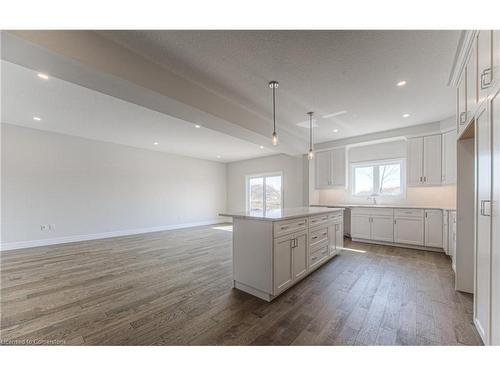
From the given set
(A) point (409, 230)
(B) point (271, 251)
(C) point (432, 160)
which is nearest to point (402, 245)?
(A) point (409, 230)

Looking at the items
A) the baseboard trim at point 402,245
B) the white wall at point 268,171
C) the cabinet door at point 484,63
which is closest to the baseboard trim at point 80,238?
the white wall at point 268,171

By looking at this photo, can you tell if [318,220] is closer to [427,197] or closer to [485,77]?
[485,77]

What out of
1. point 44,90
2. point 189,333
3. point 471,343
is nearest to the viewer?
point 471,343

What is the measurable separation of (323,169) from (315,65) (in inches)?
152

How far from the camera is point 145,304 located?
2158mm

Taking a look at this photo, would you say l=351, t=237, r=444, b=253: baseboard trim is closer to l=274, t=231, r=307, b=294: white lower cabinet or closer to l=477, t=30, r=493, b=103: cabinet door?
l=274, t=231, r=307, b=294: white lower cabinet

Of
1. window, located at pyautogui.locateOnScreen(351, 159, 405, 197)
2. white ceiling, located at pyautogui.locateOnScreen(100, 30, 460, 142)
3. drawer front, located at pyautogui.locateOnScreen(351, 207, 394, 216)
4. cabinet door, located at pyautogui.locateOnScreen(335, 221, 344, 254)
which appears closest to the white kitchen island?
cabinet door, located at pyautogui.locateOnScreen(335, 221, 344, 254)

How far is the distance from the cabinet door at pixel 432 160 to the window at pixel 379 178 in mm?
546

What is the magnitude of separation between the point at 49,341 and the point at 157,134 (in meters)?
4.24

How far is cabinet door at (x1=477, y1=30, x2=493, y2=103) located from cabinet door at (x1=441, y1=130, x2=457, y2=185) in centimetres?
314

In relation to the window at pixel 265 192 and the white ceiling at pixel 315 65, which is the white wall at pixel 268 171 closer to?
the window at pixel 265 192

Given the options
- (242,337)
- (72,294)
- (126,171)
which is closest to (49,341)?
(72,294)

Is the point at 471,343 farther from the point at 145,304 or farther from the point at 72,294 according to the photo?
the point at 72,294

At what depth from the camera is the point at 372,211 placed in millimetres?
4723
